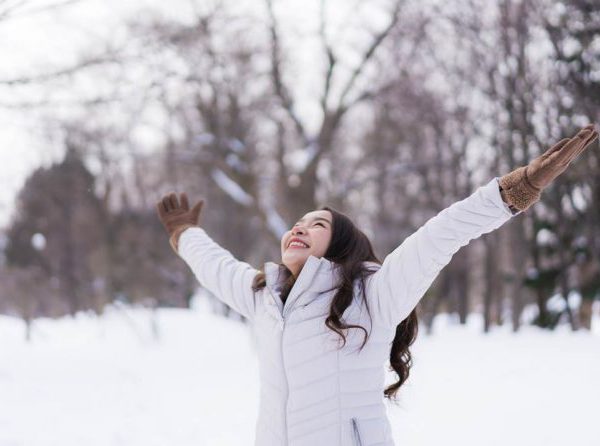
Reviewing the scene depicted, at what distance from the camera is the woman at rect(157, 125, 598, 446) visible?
2066 mm

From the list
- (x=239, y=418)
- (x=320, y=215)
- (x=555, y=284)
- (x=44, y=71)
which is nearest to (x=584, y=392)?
(x=239, y=418)

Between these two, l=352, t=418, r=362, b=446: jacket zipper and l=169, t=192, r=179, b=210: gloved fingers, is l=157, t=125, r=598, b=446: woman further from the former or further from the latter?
l=169, t=192, r=179, b=210: gloved fingers

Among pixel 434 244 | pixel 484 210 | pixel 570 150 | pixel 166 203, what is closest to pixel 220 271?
pixel 166 203

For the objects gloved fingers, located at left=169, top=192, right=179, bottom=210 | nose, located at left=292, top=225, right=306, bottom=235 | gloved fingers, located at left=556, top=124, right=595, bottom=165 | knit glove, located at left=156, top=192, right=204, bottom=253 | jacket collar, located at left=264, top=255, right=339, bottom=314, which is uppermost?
gloved fingers, located at left=169, top=192, right=179, bottom=210

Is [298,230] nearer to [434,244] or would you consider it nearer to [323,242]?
[323,242]

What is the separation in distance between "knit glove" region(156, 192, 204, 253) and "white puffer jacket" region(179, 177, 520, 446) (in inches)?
31.0

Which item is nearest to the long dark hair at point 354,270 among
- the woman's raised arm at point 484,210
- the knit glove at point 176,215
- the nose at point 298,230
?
the nose at point 298,230

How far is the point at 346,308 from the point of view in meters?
2.35

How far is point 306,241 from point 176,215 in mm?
904

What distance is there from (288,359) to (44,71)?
5.37 metres

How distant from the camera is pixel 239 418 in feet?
25.0

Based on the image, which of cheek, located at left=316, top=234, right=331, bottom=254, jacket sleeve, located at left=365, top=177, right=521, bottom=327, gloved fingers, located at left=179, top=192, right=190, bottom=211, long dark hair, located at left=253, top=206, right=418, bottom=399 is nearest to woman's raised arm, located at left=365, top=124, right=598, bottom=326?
jacket sleeve, located at left=365, top=177, right=521, bottom=327

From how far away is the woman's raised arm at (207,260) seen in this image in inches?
111

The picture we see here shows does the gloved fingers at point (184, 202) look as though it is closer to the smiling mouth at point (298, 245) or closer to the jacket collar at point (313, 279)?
the smiling mouth at point (298, 245)
